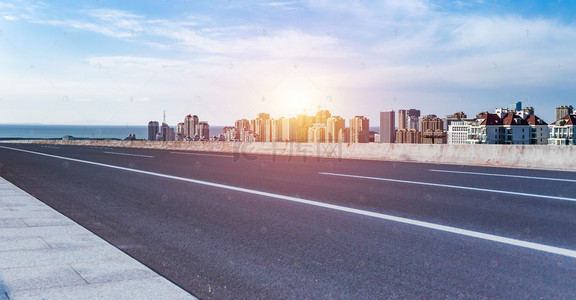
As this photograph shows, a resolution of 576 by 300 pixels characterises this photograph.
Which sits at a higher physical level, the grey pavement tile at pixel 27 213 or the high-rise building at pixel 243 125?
the high-rise building at pixel 243 125

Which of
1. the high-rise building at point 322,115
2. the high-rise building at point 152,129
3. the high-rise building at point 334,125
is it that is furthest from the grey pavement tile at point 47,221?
the high-rise building at point 152,129

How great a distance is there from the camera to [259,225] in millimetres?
6352

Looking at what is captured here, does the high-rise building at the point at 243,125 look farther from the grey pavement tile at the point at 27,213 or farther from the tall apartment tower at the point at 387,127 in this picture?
the grey pavement tile at the point at 27,213

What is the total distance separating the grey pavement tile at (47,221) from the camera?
631 centimetres

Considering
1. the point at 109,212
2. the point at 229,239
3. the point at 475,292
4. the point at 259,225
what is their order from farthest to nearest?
the point at 109,212
the point at 259,225
the point at 229,239
the point at 475,292

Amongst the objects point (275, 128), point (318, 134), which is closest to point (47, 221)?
point (318, 134)

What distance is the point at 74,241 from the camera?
17.5 ft

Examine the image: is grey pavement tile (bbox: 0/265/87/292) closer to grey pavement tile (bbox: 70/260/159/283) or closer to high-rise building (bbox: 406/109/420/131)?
grey pavement tile (bbox: 70/260/159/283)

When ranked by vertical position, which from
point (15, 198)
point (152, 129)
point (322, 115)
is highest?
point (322, 115)

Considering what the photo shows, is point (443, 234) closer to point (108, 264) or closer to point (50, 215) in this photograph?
point (108, 264)

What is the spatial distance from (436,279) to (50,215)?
18.8 ft

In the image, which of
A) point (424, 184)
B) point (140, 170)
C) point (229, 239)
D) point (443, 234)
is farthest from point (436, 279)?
point (140, 170)

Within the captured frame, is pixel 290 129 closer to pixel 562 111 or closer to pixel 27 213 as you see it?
pixel 27 213

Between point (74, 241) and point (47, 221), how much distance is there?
153 centimetres
